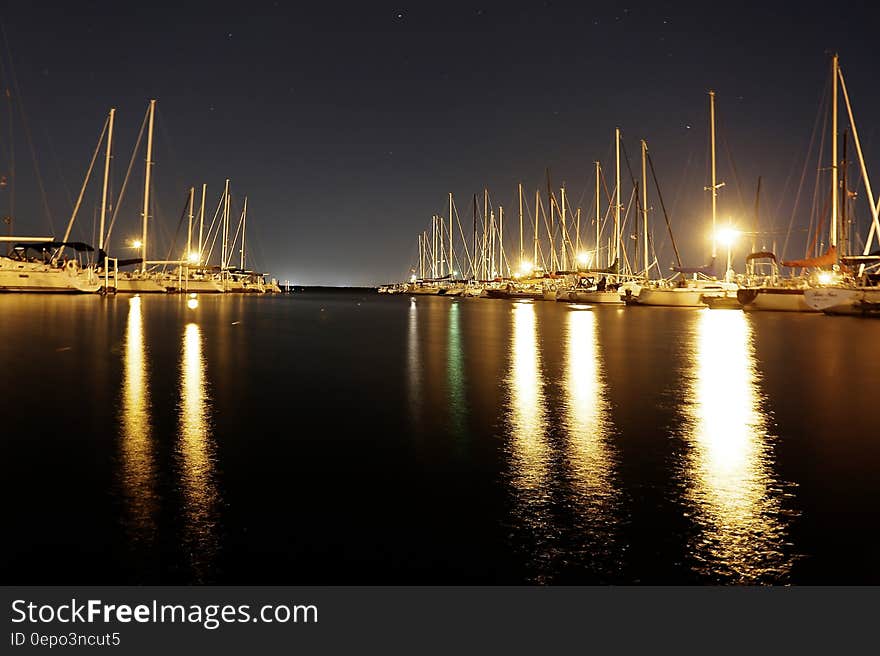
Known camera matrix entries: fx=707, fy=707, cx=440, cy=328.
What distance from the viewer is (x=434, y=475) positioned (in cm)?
716

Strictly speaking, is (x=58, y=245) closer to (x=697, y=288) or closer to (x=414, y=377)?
(x=697, y=288)

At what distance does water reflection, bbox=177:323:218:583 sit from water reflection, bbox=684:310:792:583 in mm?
3401

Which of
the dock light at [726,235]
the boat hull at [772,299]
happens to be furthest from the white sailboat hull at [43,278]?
the boat hull at [772,299]

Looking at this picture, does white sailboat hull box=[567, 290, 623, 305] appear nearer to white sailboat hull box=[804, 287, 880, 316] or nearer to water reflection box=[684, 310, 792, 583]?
white sailboat hull box=[804, 287, 880, 316]

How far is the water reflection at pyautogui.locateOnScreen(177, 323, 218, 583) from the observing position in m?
4.98

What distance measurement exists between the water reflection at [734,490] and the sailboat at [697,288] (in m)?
52.1

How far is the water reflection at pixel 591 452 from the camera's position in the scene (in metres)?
5.69

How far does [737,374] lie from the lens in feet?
53.3

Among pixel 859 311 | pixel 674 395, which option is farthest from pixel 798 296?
pixel 674 395

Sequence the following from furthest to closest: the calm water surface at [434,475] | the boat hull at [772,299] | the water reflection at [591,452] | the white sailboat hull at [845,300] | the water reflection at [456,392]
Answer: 1. the boat hull at [772,299]
2. the white sailboat hull at [845,300]
3. the water reflection at [456,392]
4. the water reflection at [591,452]
5. the calm water surface at [434,475]

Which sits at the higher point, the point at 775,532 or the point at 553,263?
the point at 553,263

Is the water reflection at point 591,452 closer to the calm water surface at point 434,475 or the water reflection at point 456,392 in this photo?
the calm water surface at point 434,475

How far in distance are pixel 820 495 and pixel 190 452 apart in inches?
255
